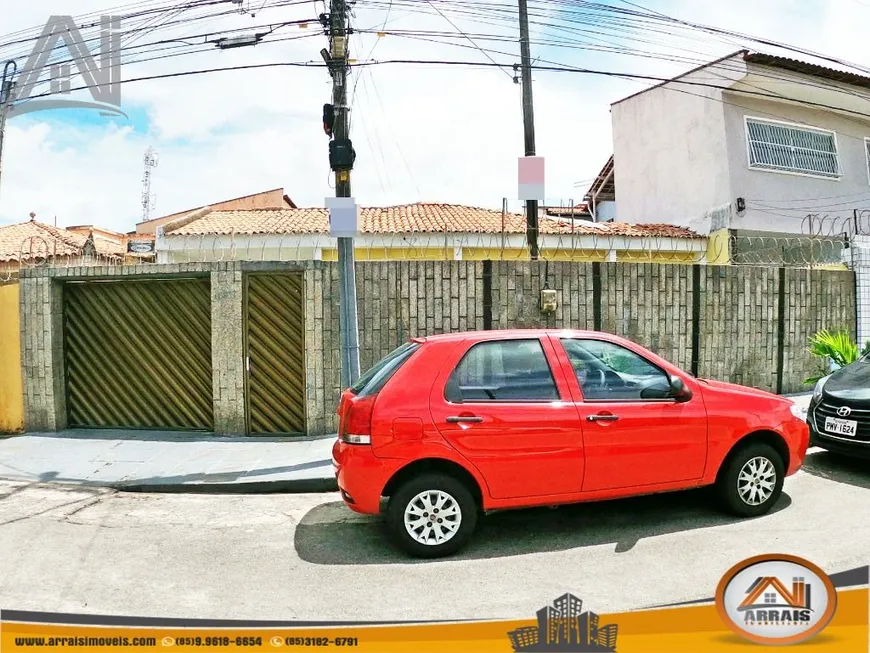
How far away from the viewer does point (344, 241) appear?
6.87 metres

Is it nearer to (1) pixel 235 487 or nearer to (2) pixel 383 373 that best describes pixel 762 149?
(2) pixel 383 373

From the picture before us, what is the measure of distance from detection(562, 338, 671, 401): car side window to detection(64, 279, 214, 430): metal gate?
5.52m

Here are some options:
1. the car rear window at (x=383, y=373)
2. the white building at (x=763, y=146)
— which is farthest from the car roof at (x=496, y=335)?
the white building at (x=763, y=146)

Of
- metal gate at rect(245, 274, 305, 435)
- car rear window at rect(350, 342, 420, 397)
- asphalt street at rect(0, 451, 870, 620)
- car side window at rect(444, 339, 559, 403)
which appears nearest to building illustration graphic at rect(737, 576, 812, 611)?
asphalt street at rect(0, 451, 870, 620)

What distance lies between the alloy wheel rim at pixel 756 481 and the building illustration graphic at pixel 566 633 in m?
1.97

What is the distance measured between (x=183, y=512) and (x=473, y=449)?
9.53ft

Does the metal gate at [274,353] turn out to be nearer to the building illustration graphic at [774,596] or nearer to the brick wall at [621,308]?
the brick wall at [621,308]

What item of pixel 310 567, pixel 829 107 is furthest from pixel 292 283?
pixel 829 107

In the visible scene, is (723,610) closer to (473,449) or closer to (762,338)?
(473,449)

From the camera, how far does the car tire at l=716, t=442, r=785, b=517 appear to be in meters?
4.52

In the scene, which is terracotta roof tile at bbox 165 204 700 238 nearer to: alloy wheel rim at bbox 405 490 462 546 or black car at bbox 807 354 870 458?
black car at bbox 807 354 870 458

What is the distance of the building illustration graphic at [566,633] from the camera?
116 inches

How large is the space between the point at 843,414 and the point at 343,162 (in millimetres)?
5737

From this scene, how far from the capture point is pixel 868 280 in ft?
33.4
